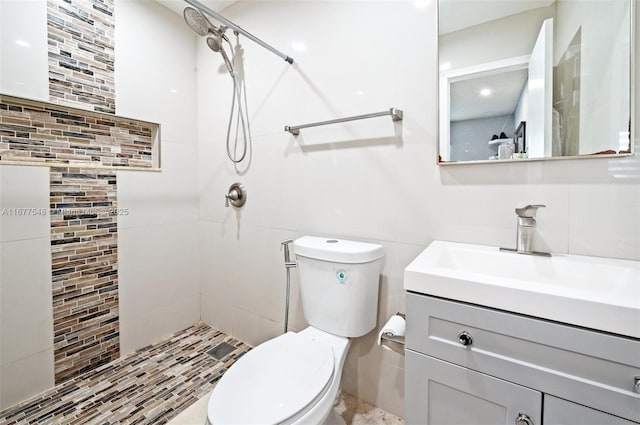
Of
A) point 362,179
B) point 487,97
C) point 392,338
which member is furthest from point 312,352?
point 487,97

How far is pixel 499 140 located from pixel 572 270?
1.68 feet

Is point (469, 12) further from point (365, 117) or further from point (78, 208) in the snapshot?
point (78, 208)

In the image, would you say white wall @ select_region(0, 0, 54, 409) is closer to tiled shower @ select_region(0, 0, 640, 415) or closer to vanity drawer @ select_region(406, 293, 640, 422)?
tiled shower @ select_region(0, 0, 640, 415)

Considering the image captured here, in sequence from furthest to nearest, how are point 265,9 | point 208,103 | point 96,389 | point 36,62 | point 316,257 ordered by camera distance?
point 208,103, point 265,9, point 96,389, point 36,62, point 316,257

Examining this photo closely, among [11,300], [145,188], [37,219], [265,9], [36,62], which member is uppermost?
[265,9]

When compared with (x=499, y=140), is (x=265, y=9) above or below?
above

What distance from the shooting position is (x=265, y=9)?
5.63 ft

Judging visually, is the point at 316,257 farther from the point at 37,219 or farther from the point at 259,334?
the point at 37,219

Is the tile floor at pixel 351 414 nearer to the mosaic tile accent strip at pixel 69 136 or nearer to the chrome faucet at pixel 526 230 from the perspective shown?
the chrome faucet at pixel 526 230

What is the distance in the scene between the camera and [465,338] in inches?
30.1

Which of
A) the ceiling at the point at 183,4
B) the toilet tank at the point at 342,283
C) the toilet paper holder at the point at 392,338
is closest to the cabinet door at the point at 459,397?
the toilet paper holder at the point at 392,338

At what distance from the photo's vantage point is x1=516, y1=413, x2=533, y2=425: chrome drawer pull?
70cm

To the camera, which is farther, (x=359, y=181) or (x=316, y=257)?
(x=359, y=181)

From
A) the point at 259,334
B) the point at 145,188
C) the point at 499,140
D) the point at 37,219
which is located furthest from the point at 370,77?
the point at 37,219
